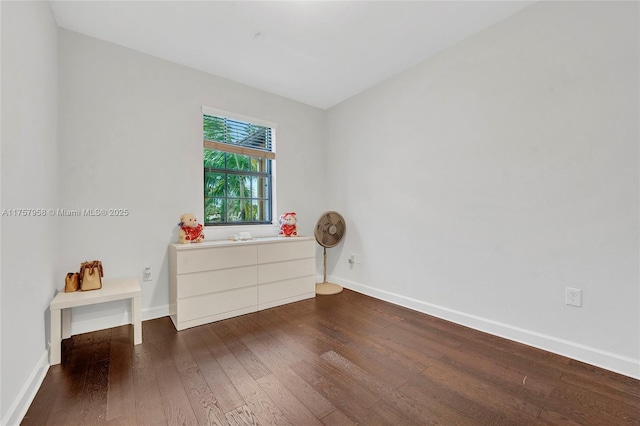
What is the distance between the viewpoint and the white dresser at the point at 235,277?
8.05 feet

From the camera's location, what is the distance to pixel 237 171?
3.34 metres

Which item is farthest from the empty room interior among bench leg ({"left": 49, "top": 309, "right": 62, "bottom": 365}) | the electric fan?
the electric fan

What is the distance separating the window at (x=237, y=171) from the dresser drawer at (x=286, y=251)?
2.02ft

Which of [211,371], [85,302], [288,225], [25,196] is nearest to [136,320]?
[85,302]

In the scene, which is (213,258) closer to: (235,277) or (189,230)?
(235,277)

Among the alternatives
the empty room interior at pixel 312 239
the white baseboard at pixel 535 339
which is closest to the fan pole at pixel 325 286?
the empty room interior at pixel 312 239

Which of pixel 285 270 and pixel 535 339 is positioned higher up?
pixel 285 270

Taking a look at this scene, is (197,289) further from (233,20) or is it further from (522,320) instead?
(522,320)

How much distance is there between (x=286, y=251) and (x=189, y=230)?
103 centimetres

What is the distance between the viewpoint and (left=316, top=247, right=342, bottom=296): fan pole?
3.46 meters

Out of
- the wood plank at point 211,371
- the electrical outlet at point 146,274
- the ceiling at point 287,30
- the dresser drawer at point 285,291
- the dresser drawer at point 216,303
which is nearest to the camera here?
the wood plank at point 211,371

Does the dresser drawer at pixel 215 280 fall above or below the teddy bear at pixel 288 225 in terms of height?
below

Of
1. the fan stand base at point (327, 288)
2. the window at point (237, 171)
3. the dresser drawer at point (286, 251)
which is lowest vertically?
the fan stand base at point (327, 288)

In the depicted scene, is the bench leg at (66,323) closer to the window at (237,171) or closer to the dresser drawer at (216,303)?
the dresser drawer at (216,303)
